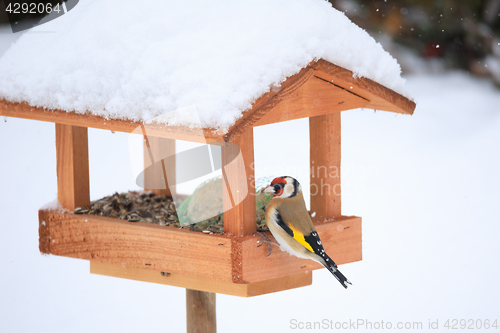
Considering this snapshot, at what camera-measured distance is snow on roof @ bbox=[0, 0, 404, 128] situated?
5.24ft

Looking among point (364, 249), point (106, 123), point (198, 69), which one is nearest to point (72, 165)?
point (106, 123)

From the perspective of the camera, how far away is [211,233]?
1858 mm

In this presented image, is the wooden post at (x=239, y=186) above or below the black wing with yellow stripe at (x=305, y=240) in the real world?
above

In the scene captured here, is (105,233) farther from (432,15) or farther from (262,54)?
(432,15)

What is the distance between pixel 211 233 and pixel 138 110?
0.43m

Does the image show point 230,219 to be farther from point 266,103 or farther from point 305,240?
point 266,103

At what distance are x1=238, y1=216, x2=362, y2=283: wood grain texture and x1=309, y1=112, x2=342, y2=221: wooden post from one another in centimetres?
6

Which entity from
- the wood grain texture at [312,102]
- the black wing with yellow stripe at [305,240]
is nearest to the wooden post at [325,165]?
the wood grain texture at [312,102]

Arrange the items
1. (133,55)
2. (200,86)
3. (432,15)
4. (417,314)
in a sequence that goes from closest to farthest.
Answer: (200,86) < (133,55) < (417,314) < (432,15)

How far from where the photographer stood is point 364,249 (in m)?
3.87

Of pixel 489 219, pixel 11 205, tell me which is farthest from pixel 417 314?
pixel 11 205

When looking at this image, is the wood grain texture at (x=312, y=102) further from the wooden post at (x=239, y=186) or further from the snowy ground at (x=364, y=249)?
the snowy ground at (x=364, y=249)

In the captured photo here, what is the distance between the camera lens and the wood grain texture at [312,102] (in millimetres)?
1713

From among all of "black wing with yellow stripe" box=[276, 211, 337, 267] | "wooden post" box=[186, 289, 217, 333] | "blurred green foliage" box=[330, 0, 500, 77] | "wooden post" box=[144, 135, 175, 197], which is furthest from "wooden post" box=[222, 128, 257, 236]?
"blurred green foliage" box=[330, 0, 500, 77]
